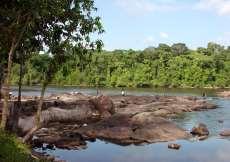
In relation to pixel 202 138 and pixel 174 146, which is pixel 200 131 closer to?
pixel 202 138

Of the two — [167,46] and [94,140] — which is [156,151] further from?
[167,46]

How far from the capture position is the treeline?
6447 inches

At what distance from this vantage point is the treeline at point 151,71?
163750mm

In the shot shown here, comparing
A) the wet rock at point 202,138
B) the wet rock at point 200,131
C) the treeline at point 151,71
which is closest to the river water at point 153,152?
the wet rock at point 202,138

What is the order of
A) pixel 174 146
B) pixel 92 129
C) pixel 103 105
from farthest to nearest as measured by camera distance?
pixel 103 105 → pixel 92 129 → pixel 174 146

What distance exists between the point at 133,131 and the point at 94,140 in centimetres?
383

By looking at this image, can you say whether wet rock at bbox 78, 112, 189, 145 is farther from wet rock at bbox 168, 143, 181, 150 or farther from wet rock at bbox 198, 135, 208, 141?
wet rock at bbox 168, 143, 181, 150

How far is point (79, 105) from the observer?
6038 cm

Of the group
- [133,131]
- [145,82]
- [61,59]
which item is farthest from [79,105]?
[145,82]

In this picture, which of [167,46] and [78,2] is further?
[167,46]

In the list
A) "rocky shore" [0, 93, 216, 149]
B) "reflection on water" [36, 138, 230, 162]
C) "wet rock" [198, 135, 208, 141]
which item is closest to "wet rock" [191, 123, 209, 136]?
"wet rock" [198, 135, 208, 141]

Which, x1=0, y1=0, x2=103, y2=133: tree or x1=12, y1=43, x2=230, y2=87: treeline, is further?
x1=12, y1=43, x2=230, y2=87: treeline

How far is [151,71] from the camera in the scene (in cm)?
16962

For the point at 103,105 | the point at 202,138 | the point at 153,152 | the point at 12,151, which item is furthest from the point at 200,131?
the point at 12,151
